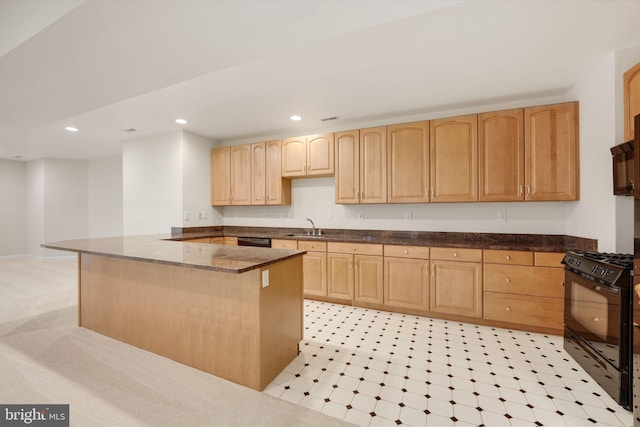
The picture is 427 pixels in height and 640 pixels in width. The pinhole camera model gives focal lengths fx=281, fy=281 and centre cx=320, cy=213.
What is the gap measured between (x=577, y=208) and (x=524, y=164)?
68 centimetres

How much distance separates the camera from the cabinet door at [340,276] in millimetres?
3623

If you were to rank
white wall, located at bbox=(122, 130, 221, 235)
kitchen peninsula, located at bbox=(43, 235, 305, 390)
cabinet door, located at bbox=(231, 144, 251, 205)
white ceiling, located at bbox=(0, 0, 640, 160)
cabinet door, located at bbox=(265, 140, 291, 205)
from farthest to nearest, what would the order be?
cabinet door, located at bbox=(231, 144, 251, 205) < white wall, located at bbox=(122, 130, 221, 235) < cabinet door, located at bbox=(265, 140, 291, 205) < kitchen peninsula, located at bbox=(43, 235, 305, 390) < white ceiling, located at bbox=(0, 0, 640, 160)

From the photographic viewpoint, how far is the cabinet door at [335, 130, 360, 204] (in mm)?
3842

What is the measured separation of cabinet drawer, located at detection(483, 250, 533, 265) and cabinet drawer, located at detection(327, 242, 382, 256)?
1.15m

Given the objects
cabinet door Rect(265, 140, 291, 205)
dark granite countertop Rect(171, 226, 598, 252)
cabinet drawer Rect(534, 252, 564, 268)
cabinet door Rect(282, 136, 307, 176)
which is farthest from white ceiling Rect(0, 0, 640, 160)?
cabinet drawer Rect(534, 252, 564, 268)

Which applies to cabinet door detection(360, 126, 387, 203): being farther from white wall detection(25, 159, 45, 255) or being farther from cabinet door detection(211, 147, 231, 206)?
white wall detection(25, 159, 45, 255)

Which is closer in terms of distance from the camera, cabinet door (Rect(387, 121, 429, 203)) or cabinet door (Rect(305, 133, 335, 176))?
cabinet door (Rect(387, 121, 429, 203))

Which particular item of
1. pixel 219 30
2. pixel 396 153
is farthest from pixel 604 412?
pixel 219 30

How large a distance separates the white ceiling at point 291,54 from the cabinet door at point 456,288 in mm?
1929

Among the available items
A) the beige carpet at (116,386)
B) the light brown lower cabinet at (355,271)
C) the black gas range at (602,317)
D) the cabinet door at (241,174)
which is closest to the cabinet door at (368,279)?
the light brown lower cabinet at (355,271)

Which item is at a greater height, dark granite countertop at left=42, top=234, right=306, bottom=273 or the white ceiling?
the white ceiling

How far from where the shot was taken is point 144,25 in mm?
1538

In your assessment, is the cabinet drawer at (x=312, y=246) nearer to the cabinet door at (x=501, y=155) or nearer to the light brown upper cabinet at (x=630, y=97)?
the cabinet door at (x=501, y=155)

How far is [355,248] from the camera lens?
141 inches
